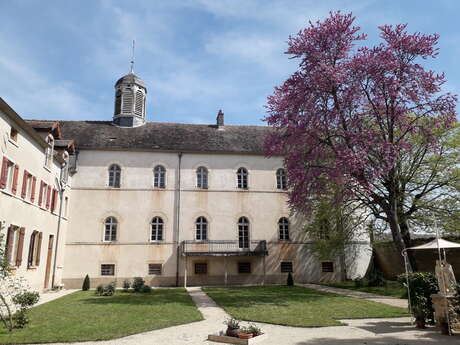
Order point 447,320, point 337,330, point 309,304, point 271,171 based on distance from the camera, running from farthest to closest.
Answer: point 271,171
point 309,304
point 337,330
point 447,320

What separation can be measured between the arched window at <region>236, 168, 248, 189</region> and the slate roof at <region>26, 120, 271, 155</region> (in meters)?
1.29

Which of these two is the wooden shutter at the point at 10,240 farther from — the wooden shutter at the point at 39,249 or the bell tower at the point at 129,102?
the bell tower at the point at 129,102

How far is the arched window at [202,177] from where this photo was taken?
81.4ft

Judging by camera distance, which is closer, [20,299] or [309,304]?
[20,299]

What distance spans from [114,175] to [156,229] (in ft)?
14.5

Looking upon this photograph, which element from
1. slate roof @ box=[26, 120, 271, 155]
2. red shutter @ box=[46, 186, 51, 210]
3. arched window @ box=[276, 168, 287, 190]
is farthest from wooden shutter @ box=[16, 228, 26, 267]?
arched window @ box=[276, 168, 287, 190]

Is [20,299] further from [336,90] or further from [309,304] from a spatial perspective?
[336,90]

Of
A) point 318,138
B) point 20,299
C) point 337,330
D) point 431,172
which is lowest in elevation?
point 337,330

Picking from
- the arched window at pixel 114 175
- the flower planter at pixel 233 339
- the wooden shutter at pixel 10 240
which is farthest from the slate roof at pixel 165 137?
the flower planter at pixel 233 339

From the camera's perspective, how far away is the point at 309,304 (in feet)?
44.5

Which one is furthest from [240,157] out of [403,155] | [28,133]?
[28,133]

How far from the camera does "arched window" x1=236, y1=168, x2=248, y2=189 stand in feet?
82.7

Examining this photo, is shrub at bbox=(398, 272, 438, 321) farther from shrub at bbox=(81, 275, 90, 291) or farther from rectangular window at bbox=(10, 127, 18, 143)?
shrub at bbox=(81, 275, 90, 291)

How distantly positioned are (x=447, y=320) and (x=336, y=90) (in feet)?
33.7
